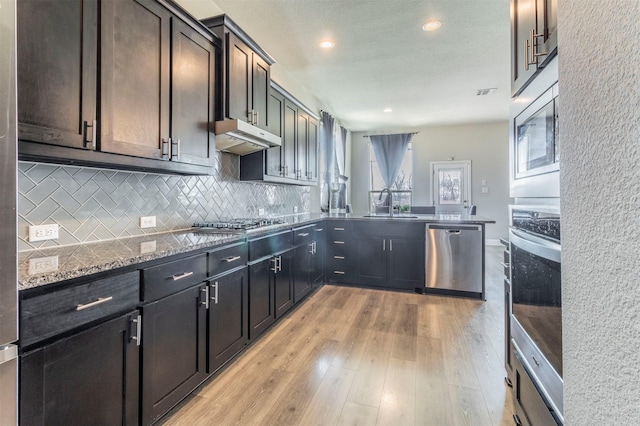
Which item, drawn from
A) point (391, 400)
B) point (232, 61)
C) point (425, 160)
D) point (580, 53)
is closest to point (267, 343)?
point (391, 400)

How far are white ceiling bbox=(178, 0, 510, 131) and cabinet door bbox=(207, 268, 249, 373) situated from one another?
88.6 inches

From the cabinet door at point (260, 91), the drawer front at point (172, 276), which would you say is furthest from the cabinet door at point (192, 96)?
the drawer front at point (172, 276)

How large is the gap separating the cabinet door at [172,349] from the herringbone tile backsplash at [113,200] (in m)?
0.67

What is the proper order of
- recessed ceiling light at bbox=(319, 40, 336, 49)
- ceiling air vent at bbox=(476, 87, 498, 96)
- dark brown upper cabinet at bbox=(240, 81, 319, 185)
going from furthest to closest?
ceiling air vent at bbox=(476, 87, 498, 96) → recessed ceiling light at bbox=(319, 40, 336, 49) → dark brown upper cabinet at bbox=(240, 81, 319, 185)

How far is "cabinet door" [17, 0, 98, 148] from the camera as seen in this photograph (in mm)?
1224

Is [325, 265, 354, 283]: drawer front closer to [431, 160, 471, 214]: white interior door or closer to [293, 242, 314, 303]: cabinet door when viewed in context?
[293, 242, 314, 303]: cabinet door

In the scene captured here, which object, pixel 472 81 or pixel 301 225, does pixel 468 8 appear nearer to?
pixel 472 81

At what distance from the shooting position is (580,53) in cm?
56

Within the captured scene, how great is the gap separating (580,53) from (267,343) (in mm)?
2524

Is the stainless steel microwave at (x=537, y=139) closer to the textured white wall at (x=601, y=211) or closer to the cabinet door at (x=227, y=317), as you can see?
the textured white wall at (x=601, y=211)

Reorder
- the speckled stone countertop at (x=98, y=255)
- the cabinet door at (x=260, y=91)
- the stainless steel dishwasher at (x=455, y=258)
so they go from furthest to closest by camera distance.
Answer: the stainless steel dishwasher at (x=455, y=258), the cabinet door at (x=260, y=91), the speckled stone countertop at (x=98, y=255)

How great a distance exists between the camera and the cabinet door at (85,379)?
1035mm

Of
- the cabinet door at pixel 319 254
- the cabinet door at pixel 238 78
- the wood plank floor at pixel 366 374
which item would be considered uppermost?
the cabinet door at pixel 238 78

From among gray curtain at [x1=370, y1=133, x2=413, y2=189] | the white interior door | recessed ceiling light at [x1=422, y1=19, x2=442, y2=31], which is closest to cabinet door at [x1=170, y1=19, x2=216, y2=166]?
recessed ceiling light at [x1=422, y1=19, x2=442, y2=31]
